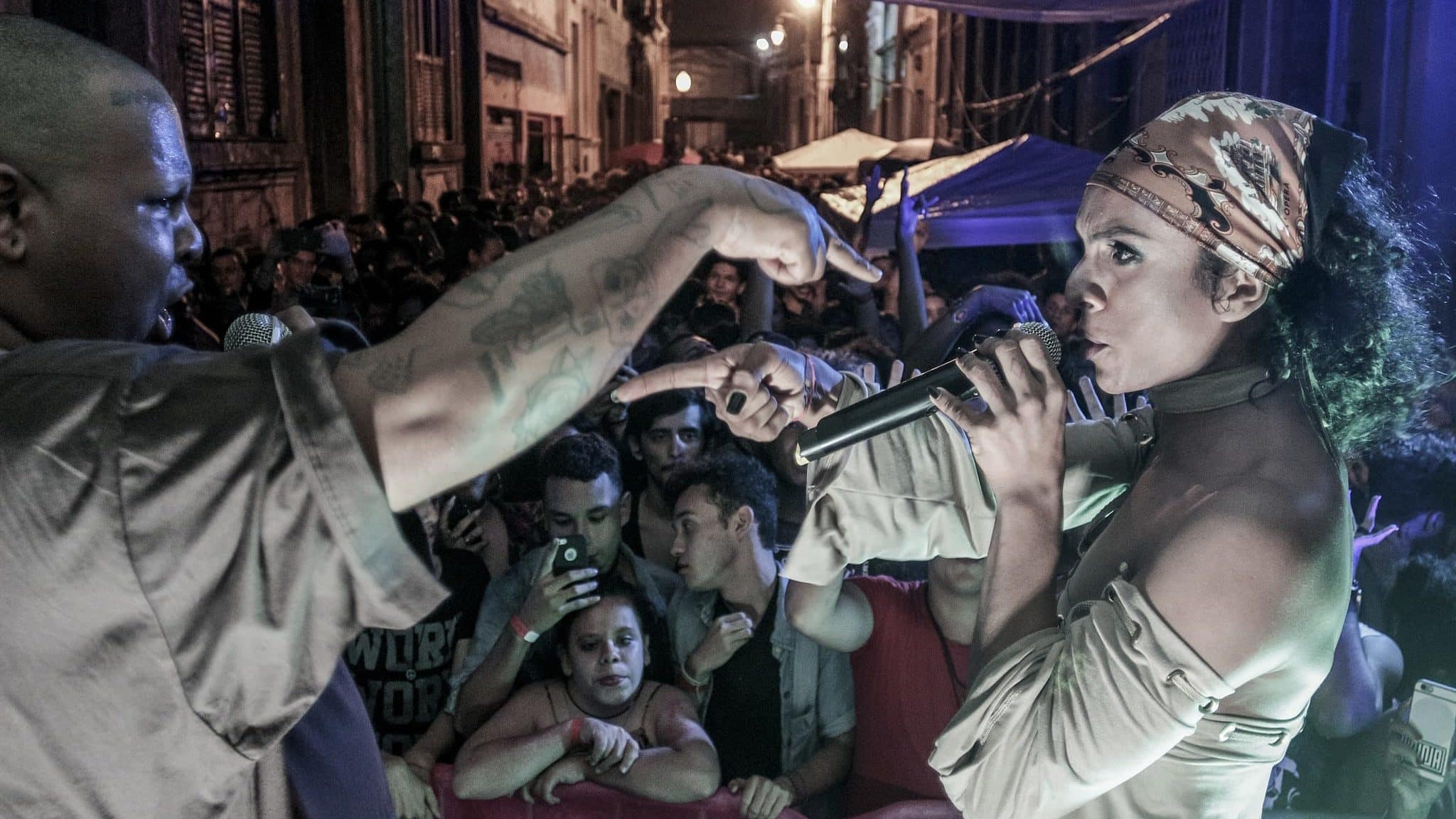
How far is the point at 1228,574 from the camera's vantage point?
1543mm

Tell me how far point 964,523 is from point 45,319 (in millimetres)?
1420

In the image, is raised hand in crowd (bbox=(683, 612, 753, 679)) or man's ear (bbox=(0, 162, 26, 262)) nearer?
man's ear (bbox=(0, 162, 26, 262))

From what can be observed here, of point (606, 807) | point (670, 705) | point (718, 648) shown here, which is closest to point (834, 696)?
point (718, 648)

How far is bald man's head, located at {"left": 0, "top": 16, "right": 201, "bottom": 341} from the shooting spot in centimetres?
126

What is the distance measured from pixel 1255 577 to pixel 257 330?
1.56 m

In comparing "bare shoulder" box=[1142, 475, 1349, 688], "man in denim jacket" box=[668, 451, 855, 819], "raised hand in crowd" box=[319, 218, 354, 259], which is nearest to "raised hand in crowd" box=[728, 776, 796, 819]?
"man in denim jacket" box=[668, 451, 855, 819]

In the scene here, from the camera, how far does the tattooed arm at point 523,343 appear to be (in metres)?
1.07

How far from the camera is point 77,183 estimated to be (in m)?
1.26

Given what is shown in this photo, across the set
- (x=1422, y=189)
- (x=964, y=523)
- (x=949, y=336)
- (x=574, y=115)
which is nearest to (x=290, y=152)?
(x=949, y=336)

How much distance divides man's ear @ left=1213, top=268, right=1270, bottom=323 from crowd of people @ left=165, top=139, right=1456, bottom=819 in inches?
34.7

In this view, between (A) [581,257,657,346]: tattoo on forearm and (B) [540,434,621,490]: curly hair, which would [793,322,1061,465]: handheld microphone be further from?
(B) [540,434,621,490]: curly hair

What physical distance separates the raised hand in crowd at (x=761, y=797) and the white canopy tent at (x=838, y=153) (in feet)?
41.9

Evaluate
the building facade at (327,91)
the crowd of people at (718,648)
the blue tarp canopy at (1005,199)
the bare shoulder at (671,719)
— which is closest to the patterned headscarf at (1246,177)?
the crowd of people at (718,648)

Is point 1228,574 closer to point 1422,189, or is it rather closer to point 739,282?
point 1422,189
